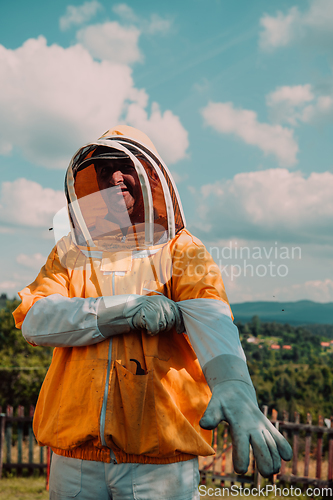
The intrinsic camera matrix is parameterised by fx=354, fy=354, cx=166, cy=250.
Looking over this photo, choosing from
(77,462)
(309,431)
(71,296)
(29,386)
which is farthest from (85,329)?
(29,386)

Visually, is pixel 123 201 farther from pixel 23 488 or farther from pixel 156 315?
pixel 23 488

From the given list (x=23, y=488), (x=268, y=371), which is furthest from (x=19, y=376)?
(x=268, y=371)

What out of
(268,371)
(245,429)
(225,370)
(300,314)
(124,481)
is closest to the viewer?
(245,429)

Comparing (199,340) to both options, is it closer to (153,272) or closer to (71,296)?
(153,272)

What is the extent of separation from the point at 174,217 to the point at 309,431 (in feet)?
27.7

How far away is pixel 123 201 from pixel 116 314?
2.83ft

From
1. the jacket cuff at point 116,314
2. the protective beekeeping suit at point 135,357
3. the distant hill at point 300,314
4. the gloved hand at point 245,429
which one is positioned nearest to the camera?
the gloved hand at point 245,429

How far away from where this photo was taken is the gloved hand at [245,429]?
1541 millimetres

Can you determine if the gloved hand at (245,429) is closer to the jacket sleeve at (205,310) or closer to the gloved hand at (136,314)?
Answer: the jacket sleeve at (205,310)

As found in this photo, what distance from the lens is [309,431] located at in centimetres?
868

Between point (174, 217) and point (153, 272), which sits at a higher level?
point (174, 217)

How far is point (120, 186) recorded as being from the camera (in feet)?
8.47

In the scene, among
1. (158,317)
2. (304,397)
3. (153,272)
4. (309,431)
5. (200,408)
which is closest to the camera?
(158,317)

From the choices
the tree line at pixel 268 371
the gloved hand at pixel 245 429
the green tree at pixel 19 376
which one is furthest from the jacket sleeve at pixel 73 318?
the green tree at pixel 19 376
